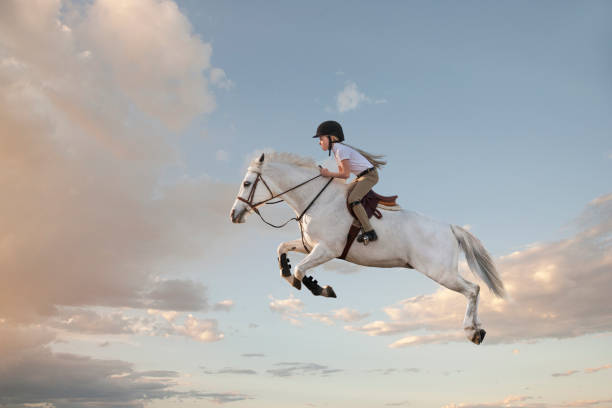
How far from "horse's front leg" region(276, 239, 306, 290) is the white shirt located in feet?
6.45

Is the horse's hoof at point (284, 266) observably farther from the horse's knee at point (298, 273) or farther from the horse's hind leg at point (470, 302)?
the horse's hind leg at point (470, 302)

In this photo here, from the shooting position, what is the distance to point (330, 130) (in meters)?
10.6

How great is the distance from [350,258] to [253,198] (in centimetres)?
237

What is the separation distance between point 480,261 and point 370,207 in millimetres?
2818

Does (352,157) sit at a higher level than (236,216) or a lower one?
higher

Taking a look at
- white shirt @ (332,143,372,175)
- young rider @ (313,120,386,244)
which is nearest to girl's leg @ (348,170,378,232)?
young rider @ (313,120,386,244)

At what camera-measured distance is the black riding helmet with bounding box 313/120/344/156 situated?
10578 mm

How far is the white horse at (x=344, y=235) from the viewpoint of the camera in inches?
404

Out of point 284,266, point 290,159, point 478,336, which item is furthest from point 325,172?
point 478,336

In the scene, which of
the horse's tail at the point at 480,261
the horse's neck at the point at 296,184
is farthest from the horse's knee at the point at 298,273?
the horse's tail at the point at 480,261

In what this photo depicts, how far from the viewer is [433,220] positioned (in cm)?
1087

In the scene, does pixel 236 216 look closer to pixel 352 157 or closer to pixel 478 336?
pixel 352 157

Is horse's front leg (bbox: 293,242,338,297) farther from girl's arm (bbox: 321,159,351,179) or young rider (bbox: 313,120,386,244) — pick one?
girl's arm (bbox: 321,159,351,179)

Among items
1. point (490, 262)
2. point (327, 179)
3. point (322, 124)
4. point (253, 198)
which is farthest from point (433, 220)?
point (253, 198)
